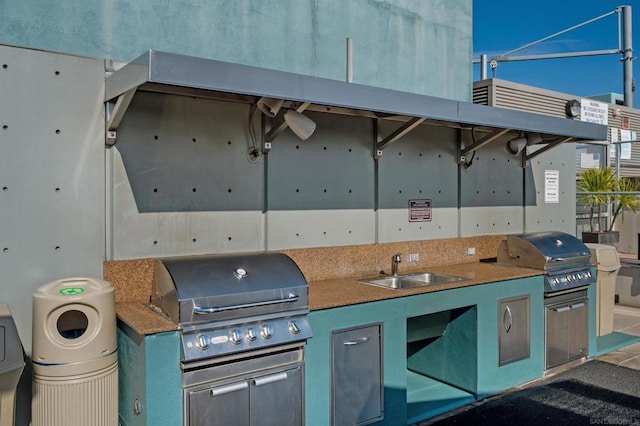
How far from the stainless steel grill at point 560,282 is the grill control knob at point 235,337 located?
2.84 metres

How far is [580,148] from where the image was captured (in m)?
10.1

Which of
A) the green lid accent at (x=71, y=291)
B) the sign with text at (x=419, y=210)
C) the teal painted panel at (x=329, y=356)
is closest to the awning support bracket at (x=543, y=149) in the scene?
the sign with text at (x=419, y=210)

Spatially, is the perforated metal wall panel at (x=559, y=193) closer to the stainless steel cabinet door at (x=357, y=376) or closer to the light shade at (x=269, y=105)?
the stainless steel cabinet door at (x=357, y=376)

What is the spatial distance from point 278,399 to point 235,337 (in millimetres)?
460

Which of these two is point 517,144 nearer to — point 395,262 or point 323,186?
point 395,262

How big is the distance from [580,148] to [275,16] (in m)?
8.18

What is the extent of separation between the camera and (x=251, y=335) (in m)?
2.65

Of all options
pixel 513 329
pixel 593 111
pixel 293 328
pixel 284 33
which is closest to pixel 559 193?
pixel 513 329

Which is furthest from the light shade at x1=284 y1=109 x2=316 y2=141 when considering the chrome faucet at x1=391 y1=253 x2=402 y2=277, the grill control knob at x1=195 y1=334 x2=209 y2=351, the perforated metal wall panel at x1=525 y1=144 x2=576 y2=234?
the perforated metal wall panel at x1=525 y1=144 x2=576 y2=234

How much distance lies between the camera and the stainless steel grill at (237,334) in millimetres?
2525

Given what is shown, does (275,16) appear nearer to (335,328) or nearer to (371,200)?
(371,200)

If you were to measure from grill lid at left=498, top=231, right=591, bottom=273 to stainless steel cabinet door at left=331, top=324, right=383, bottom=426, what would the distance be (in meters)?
1.92

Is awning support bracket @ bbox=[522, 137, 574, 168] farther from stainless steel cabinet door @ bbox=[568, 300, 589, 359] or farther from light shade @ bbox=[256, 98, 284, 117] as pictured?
A: light shade @ bbox=[256, 98, 284, 117]

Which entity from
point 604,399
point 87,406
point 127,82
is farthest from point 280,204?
point 604,399
